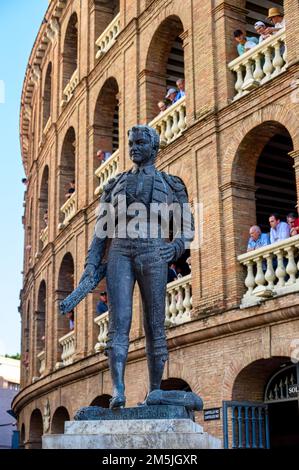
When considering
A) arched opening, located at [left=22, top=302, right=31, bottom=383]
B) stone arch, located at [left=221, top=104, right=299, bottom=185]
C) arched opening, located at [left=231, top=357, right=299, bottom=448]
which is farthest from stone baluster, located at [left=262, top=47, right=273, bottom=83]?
arched opening, located at [left=22, top=302, right=31, bottom=383]

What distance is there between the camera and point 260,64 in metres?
14.8

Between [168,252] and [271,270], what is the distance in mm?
6768

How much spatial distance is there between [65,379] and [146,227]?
1581 centimetres

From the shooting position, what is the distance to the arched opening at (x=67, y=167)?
2559 centimetres

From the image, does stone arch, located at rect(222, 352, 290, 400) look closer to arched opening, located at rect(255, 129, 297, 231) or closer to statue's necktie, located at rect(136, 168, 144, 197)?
arched opening, located at rect(255, 129, 297, 231)

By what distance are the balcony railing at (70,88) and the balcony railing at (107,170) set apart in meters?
4.20

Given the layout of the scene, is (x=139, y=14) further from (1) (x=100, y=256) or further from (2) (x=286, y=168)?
(1) (x=100, y=256)

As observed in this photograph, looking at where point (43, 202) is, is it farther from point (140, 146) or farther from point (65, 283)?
point (140, 146)

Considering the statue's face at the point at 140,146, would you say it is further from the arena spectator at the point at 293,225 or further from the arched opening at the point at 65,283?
the arched opening at the point at 65,283

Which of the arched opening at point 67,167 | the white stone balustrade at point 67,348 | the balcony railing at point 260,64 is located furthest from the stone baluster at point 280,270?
the arched opening at point 67,167

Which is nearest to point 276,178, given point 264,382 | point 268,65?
point 268,65

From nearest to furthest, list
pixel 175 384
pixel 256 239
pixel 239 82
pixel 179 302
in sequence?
pixel 256 239 < pixel 239 82 < pixel 179 302 < pixel 175 384

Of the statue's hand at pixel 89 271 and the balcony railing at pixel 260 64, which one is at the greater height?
the balcony railing at pixel 260 64

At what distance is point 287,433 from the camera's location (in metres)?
17.5
